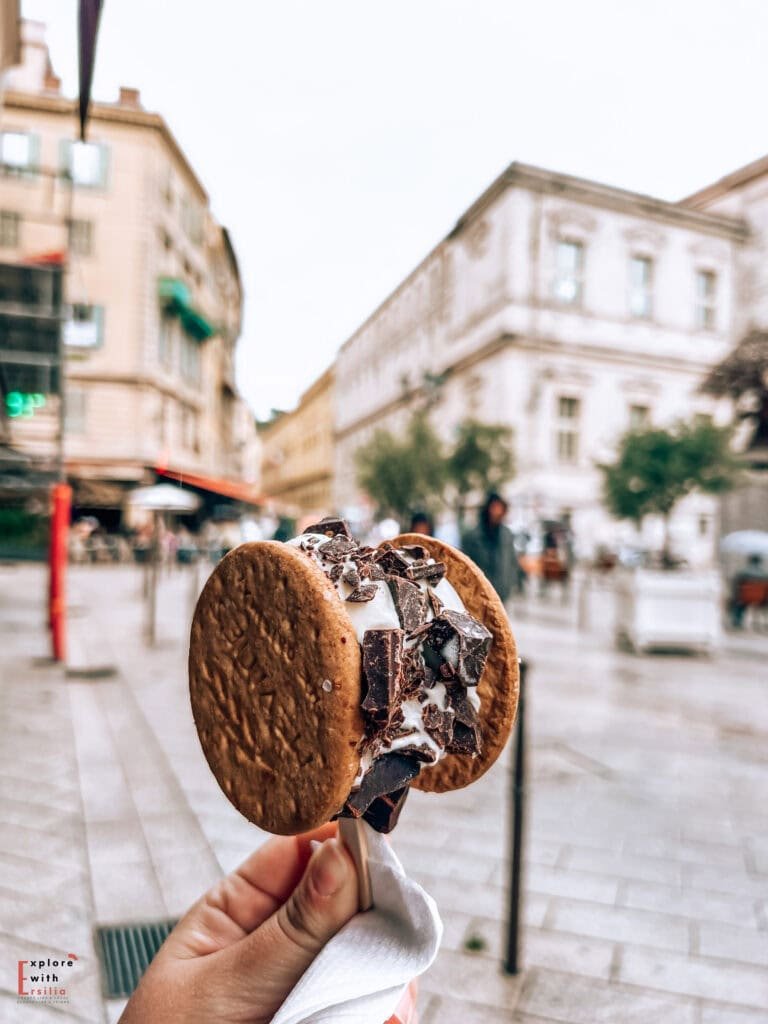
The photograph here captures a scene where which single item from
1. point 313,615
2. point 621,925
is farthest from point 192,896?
point 313,615

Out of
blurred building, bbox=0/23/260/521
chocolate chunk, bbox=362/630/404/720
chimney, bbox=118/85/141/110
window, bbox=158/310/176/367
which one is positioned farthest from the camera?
window, bbox=158/310/176/367

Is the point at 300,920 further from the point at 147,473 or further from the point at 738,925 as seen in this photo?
the point at 738,925

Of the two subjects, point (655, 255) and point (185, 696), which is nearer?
point (185, 696)

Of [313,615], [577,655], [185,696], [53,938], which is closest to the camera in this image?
[313,615]

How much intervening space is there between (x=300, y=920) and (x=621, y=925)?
195cm

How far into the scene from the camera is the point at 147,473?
153 centimetres

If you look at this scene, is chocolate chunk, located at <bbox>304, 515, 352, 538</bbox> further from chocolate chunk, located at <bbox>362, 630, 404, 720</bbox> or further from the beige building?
the beige building

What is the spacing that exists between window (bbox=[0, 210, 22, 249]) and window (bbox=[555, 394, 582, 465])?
22667mm

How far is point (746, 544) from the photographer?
11000mm

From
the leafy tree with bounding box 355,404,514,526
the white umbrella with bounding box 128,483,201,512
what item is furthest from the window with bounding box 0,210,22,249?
the leafy tree with bounding box 355,404,514,526

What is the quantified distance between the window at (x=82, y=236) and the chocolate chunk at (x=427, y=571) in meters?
2.28

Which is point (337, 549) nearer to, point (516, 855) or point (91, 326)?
point (516, 855)

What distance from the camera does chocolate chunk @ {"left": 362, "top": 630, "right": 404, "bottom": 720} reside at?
0.77 meters

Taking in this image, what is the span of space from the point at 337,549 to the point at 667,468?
46.5ft
